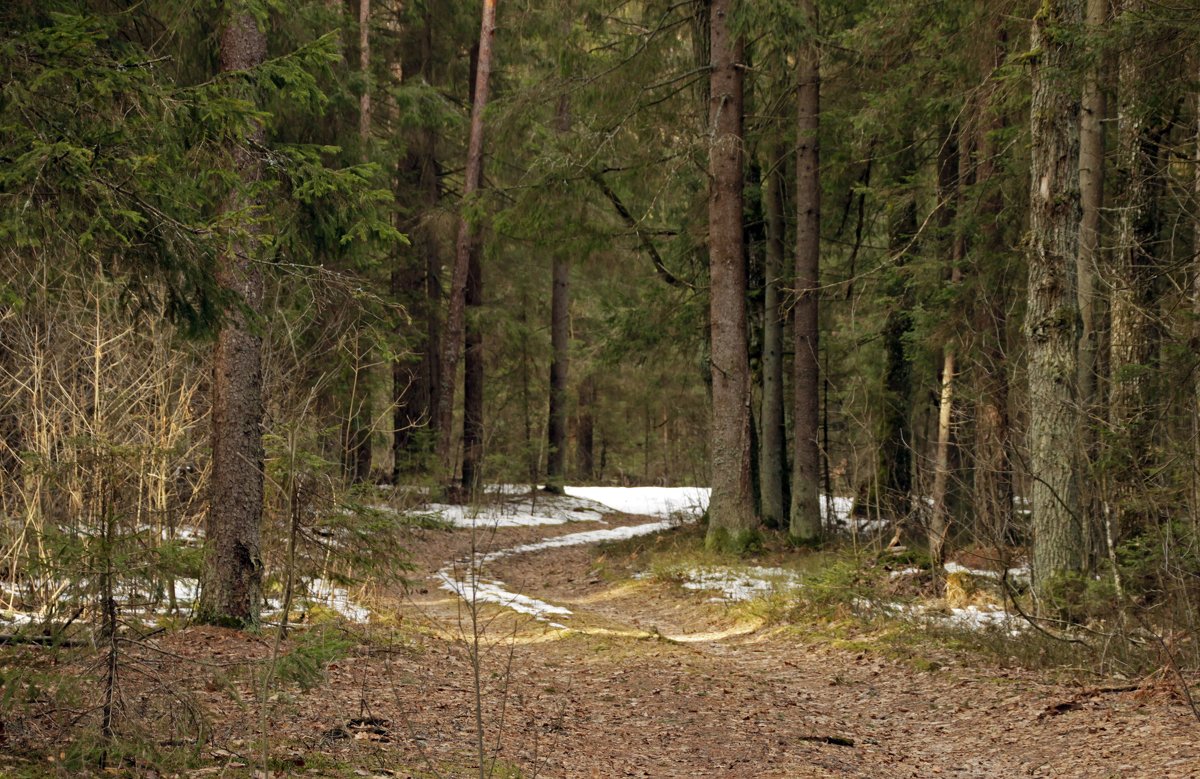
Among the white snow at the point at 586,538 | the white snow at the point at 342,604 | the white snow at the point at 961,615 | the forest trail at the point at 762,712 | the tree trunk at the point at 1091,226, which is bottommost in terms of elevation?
the white snow at the point at 586,538

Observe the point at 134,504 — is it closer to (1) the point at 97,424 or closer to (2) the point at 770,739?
(1) the point at 97,424

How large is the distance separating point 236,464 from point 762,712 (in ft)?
14.8

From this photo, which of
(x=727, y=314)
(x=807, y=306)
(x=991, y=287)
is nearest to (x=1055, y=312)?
(x=991, y=287)

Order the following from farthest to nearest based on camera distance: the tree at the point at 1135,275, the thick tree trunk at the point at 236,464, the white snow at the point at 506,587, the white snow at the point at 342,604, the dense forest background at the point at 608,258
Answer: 1. the white snow at the point at 506,587
2. the white snow at the point at 342,604
3. the tree at the point at 1135,275
4. the thick tree trunk at the point at 236,464
5. the dense forest background at the point at 608,258

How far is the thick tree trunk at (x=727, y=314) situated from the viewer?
44.4 ft

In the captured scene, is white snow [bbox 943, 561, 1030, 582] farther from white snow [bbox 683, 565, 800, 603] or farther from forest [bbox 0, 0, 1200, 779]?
white snow [bbox 683, 565, 800, 603]

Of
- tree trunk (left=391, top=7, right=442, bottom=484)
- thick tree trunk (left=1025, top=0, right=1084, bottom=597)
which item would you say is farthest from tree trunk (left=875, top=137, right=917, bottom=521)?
tree trunk (left=391, top=7, right=442, bottom=484)

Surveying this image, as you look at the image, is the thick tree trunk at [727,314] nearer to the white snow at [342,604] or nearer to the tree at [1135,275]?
the tree at [1135,275]

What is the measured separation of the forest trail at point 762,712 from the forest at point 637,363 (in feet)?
0.17

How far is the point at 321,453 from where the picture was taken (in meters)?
8.99

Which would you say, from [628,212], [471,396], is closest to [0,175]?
[628,212]

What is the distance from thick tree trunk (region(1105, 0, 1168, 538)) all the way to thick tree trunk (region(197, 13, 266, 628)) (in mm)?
7110

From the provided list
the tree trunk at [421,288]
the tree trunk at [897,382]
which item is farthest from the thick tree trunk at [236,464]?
the tree trunk at [421,288]

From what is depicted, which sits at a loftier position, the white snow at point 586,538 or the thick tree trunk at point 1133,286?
the thick tree trunk at point 1133,286
